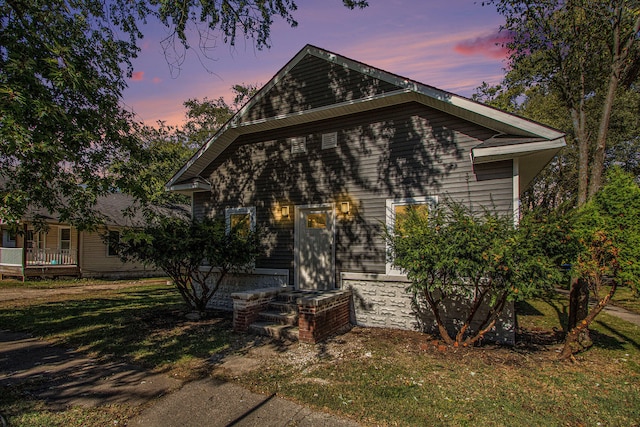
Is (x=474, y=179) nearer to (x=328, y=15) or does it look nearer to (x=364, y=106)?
(x=364, y=106)

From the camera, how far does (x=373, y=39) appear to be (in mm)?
8094

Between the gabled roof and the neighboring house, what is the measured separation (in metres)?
10.2

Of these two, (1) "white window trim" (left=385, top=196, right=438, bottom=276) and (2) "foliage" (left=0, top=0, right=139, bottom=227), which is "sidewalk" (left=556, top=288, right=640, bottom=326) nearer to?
(1) "white window trim" (left=385, top=196, right=438, bottom=276)

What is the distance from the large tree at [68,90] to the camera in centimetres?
427

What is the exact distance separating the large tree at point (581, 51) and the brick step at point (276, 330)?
6580 mm

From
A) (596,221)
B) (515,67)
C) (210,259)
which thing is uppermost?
(515,67)

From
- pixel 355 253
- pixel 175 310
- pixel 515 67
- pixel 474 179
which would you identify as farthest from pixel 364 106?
pixel 175 310

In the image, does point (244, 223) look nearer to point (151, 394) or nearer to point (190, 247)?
point (190, 247)

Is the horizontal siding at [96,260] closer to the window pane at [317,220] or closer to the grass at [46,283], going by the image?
the grass at [46,283]

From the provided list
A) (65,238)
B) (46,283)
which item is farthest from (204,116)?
(46,283)

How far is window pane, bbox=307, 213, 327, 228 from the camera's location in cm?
874

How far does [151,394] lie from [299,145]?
6615 millimetres

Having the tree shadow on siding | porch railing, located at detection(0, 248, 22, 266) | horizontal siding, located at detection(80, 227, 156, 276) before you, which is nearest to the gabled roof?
the tree shadow on siding

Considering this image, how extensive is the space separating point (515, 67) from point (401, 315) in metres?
7.55
